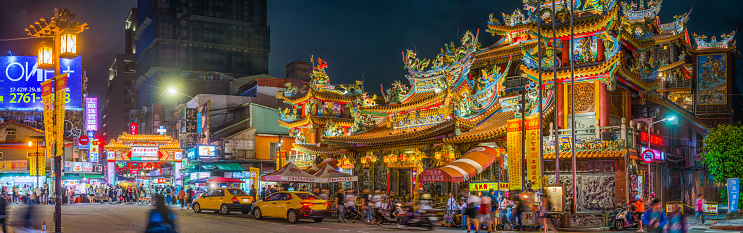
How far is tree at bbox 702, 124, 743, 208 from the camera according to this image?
3366 cm

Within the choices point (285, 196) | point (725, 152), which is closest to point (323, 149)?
point (285, 196)

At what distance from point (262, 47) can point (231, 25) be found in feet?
20.7

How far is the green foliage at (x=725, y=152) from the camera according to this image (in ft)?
110

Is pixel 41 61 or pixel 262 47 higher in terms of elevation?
pixel 262 47

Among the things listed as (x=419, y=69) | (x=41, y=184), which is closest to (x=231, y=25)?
(x=41, y=184)

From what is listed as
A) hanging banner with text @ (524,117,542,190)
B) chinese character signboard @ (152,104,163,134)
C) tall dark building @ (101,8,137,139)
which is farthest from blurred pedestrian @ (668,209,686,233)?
tall dark building @ (101,8,137,139)

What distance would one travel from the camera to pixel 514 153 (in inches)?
1085

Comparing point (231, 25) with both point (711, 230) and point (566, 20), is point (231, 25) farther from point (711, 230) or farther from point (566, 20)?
point (711, 230)

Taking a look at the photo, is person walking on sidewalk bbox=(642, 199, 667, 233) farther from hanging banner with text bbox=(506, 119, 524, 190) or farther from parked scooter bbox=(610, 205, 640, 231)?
hanging banner with text bbox=(506, 119, 524, 190)

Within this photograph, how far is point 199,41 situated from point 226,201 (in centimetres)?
6916

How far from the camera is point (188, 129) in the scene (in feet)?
193

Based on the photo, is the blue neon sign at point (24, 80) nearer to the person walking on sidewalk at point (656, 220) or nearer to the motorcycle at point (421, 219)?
the motorcycle at point (421, 219)

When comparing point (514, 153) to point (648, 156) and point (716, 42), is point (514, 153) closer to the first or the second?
point (648, 156)

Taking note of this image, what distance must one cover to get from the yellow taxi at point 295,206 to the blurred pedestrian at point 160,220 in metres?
14.9
